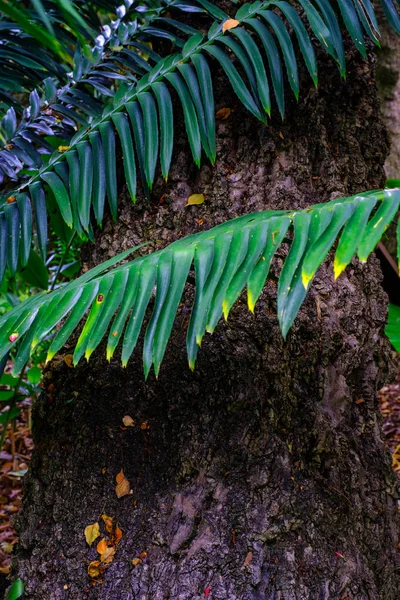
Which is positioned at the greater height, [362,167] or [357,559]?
[362,167]

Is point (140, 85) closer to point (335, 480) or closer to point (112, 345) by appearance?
point (112, 345)

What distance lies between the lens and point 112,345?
1185mm

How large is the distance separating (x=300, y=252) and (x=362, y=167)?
2.42 ft

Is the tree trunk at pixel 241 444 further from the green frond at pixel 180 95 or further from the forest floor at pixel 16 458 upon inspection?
the forest floor at pixel 16 458

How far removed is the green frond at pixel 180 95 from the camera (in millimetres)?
1547

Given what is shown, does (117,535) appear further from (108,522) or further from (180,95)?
(180,95)

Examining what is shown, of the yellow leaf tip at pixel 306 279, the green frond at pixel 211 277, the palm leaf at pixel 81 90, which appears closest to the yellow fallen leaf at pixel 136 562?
the green frond at pixel 211 277

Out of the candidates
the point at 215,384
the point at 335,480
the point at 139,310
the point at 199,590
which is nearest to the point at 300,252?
the point at 139,310

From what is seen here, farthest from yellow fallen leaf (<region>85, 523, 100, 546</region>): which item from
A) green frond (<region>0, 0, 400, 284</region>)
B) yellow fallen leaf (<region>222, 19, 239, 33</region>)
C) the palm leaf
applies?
yellow fallen leaf (<region>222, 19, 239, 33</region>)

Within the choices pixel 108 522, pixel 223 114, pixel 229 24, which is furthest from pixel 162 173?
pixel 108 522

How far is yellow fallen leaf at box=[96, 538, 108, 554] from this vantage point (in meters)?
1.39

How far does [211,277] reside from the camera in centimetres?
114

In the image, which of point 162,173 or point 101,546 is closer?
point 101,546

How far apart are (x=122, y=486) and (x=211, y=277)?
24.7 inches
